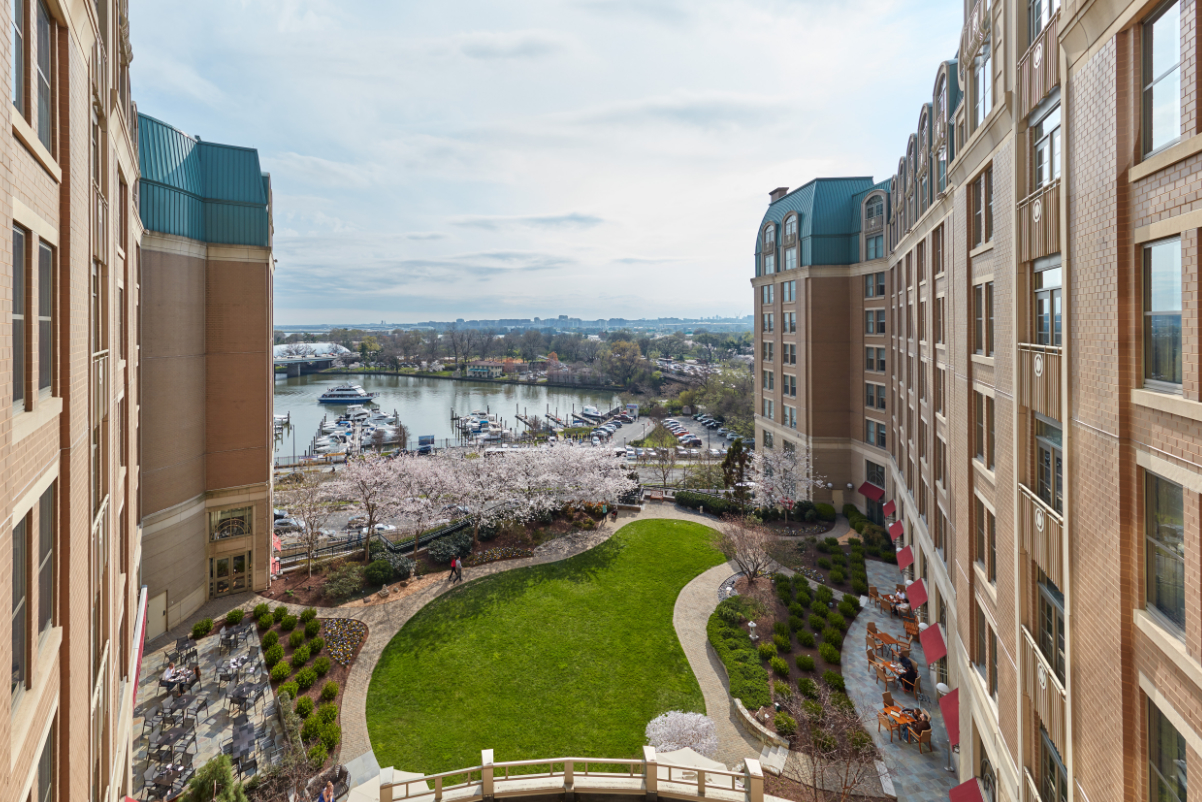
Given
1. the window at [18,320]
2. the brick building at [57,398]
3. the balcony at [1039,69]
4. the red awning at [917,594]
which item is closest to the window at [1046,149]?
the balcony at [1039,69]

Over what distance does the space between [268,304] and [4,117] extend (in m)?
21.9

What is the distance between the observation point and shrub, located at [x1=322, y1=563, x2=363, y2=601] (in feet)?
73.0

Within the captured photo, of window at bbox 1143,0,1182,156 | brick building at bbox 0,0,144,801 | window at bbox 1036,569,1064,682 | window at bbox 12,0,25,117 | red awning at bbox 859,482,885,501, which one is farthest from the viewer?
red awning at bbox 859,482,885,501

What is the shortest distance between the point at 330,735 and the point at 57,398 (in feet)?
40.2

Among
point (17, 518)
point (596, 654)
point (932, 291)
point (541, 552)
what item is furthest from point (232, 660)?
point (932, 291)

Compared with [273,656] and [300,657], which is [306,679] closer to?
[300,657]

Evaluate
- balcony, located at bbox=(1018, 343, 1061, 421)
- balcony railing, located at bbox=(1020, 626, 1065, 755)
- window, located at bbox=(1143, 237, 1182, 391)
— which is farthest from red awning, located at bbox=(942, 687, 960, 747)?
window, located at bbox=(1143, 237, 1182, 391)

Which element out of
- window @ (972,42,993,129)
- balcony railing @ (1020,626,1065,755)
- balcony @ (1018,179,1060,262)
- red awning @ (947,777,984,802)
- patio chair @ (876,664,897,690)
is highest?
window @ (972,42,993,129)

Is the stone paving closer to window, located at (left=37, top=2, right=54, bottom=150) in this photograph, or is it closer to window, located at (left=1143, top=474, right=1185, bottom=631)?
window, located at (left=1143, top=474, right=1185, bottom=631)

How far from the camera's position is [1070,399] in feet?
23.4

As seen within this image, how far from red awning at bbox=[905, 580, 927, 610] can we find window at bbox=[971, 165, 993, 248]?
12.6 meters

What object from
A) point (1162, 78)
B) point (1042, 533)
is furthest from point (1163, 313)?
point (1042, 533)

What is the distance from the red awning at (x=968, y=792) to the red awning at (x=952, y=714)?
72.9 inches

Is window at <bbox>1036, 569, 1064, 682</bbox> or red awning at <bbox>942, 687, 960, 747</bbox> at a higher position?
window at <bbox>1036, 569, 1064, 682</bbox>
